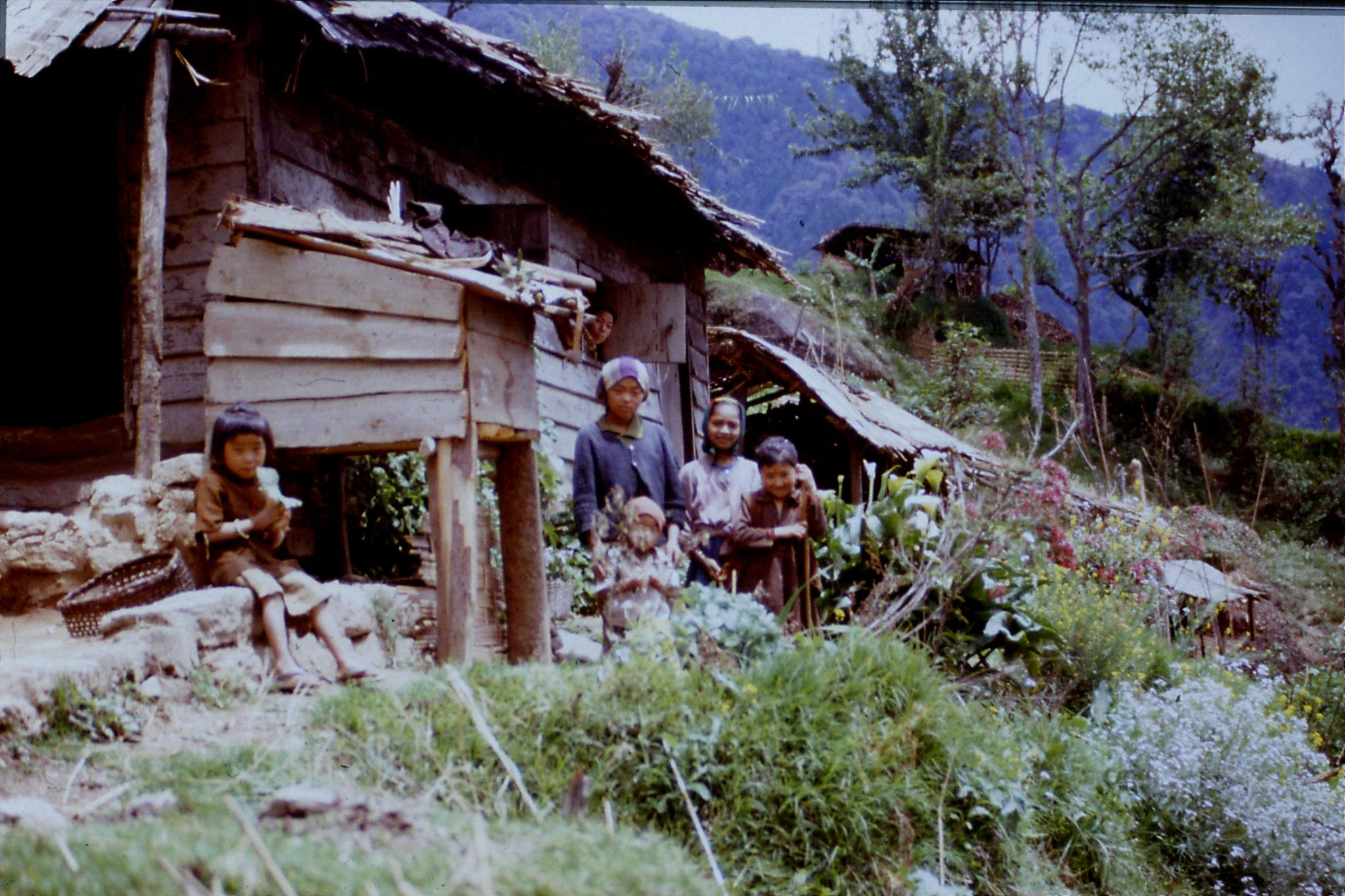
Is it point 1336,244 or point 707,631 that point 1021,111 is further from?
point 707,631

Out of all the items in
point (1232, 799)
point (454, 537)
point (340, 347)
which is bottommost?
point (1232, 799)

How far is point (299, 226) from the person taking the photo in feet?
15.9

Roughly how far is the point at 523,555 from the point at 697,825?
8.05ft

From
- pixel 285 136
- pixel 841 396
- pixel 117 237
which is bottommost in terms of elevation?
A: pixel 841 396

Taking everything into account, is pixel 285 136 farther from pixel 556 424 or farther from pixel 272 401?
pixel 556 424

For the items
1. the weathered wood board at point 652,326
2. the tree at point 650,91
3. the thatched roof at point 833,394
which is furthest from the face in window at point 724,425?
the tree at point 650,91

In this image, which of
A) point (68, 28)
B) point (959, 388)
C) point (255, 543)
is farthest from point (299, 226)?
point (959, 388)

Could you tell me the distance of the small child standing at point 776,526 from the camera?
5.16 m

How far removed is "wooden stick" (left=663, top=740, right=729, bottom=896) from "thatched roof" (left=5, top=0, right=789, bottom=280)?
3.92 meters

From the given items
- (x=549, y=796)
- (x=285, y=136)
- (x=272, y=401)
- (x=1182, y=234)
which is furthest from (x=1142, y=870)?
(x=1182, y=234)

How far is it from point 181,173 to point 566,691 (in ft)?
13.7

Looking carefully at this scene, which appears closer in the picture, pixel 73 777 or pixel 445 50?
pixel 73 777

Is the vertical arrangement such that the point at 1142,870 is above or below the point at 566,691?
below

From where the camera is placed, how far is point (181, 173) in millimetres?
6223
